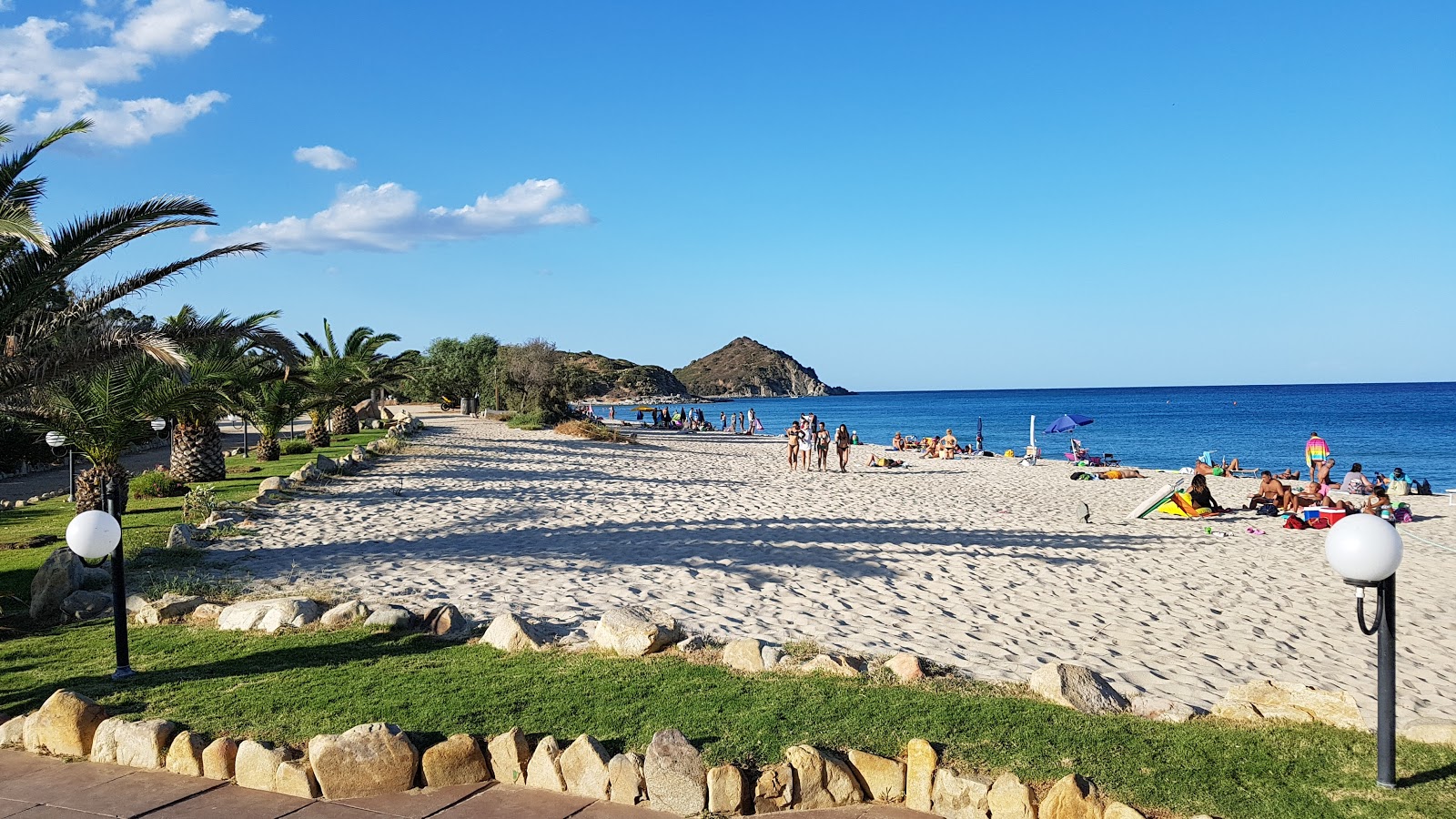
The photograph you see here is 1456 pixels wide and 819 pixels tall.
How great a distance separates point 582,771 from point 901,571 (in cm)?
642

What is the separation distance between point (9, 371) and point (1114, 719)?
9.17 m

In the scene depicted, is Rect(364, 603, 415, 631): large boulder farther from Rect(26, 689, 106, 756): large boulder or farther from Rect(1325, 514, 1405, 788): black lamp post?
Rect(1325, 514, 1405, 788): black lamp post

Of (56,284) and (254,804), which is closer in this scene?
(254,804)

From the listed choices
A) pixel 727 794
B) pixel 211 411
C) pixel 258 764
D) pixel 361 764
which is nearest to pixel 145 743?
pixel 258 764

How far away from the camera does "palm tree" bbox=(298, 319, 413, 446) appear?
2398 centimetres

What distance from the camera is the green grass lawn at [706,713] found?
3.84 m

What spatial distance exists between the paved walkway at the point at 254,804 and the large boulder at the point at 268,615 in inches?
90.3

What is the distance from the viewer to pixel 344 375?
24688mm

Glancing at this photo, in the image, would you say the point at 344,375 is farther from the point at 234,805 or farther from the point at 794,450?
the point at 234,805

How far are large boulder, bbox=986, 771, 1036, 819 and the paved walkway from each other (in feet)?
0.98

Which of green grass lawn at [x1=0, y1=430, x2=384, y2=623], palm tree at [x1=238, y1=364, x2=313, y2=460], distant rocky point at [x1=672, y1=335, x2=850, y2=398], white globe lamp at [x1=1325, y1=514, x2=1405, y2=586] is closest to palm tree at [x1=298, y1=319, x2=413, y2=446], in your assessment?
palm tree at [x1=238, y1=364, x2=313, y2=460]

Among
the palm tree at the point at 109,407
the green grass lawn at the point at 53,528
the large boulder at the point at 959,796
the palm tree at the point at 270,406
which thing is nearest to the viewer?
the large boulder at the point at 959,796

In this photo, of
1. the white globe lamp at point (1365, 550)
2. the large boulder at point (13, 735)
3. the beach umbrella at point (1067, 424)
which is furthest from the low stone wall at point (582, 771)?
the beach umbrella at point (1067, 424)

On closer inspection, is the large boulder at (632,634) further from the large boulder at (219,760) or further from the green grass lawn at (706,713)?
the large boulder at (219,760)
